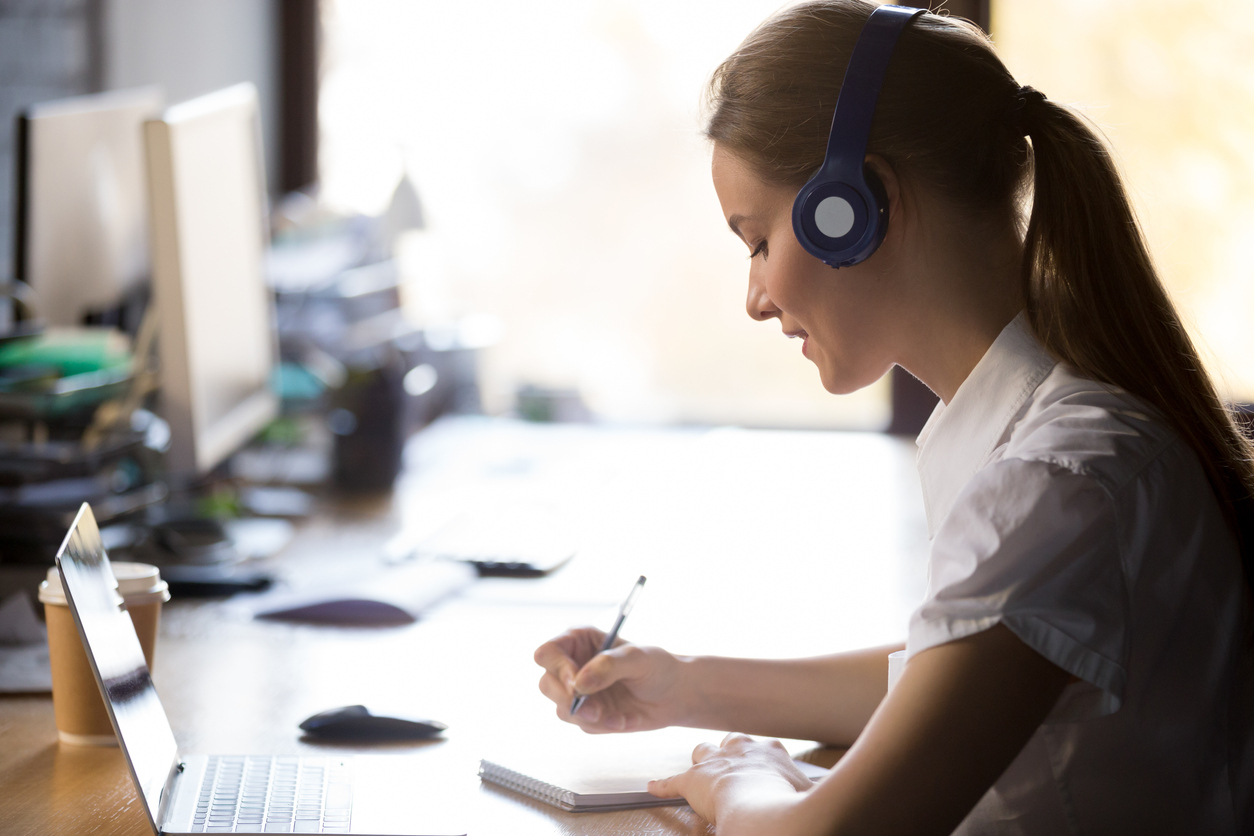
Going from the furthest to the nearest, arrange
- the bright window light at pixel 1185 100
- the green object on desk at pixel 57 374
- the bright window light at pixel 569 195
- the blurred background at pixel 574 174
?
the bright window light at pixel 569 195 < the blurred background at pixel 574 174 < the bright window light at pixel 1185 100 < the green object on desk at pixel 57 374

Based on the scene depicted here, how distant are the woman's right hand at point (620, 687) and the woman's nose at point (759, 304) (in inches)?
11.0

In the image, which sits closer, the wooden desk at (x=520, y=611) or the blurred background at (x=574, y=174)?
the wooden desk at (x=520, y=611)

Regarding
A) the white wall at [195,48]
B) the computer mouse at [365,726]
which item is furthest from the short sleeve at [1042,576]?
the white wall at [195,48]

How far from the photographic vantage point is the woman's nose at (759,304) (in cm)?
87

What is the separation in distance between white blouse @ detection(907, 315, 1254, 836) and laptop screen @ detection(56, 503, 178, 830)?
496 mm

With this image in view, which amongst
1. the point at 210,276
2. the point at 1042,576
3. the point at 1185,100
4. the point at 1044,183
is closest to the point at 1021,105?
the point at 1044,183

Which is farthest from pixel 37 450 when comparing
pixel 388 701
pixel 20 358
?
pixel 388 701

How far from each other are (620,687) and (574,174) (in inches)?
84.4

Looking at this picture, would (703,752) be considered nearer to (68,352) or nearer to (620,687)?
(620,687)

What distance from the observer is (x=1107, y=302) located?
75cm

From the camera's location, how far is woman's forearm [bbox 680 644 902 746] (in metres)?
0.94

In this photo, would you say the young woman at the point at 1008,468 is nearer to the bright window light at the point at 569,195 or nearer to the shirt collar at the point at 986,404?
the shirt collar at the point at 986,404

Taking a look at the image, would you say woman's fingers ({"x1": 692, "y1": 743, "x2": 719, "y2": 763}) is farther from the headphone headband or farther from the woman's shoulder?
the headphone headband

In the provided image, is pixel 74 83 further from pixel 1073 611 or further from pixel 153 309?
pixel 1073 611
